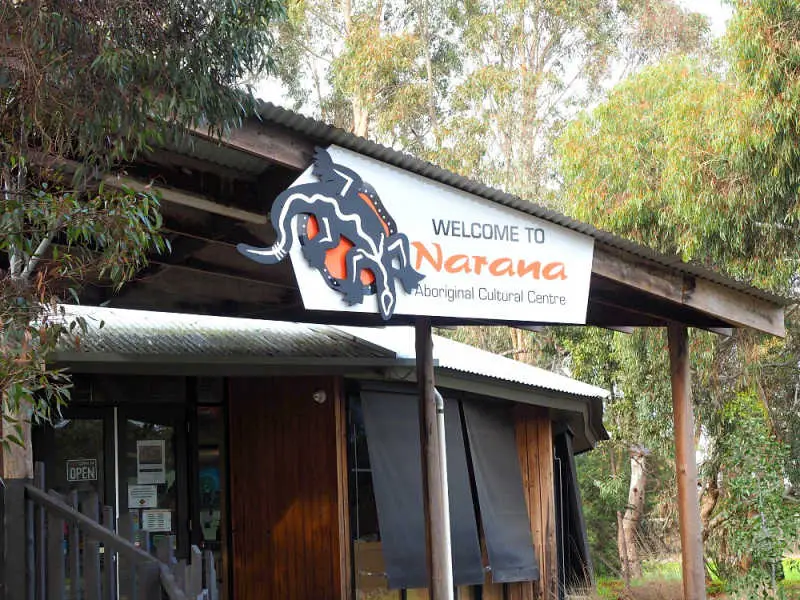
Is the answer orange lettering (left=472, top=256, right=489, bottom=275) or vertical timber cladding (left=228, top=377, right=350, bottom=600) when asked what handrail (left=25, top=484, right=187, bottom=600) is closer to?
orange lettering (left=472, top=256, right=489, bottom=275)

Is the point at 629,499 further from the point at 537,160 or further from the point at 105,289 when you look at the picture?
the point at 105,289

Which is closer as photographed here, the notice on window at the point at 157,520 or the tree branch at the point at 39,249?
the tree branch at the point at 39,249

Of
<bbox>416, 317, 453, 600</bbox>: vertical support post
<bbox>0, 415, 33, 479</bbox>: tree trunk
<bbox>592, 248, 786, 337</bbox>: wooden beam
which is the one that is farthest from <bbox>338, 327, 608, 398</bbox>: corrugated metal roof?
<bbox>0, 415, 33, 479</bbox>: tree trunk

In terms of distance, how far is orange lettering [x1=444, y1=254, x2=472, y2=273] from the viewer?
6.91m

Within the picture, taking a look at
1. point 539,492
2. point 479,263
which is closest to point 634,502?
point 539,492

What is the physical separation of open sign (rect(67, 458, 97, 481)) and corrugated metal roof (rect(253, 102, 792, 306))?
14.8ft

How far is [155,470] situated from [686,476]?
189 inches

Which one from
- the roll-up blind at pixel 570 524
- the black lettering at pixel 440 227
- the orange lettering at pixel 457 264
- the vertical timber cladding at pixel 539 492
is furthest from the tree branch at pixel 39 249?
the roll-up blind at pixel 570 524

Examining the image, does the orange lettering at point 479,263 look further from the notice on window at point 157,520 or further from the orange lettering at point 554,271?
the notice on window at point 157,520

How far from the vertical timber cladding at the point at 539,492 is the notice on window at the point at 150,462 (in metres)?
3.82

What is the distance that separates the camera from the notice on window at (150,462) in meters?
9.68

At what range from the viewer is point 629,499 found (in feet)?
73.4

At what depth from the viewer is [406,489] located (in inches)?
386

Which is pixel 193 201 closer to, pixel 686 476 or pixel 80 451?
pixel 80 451
